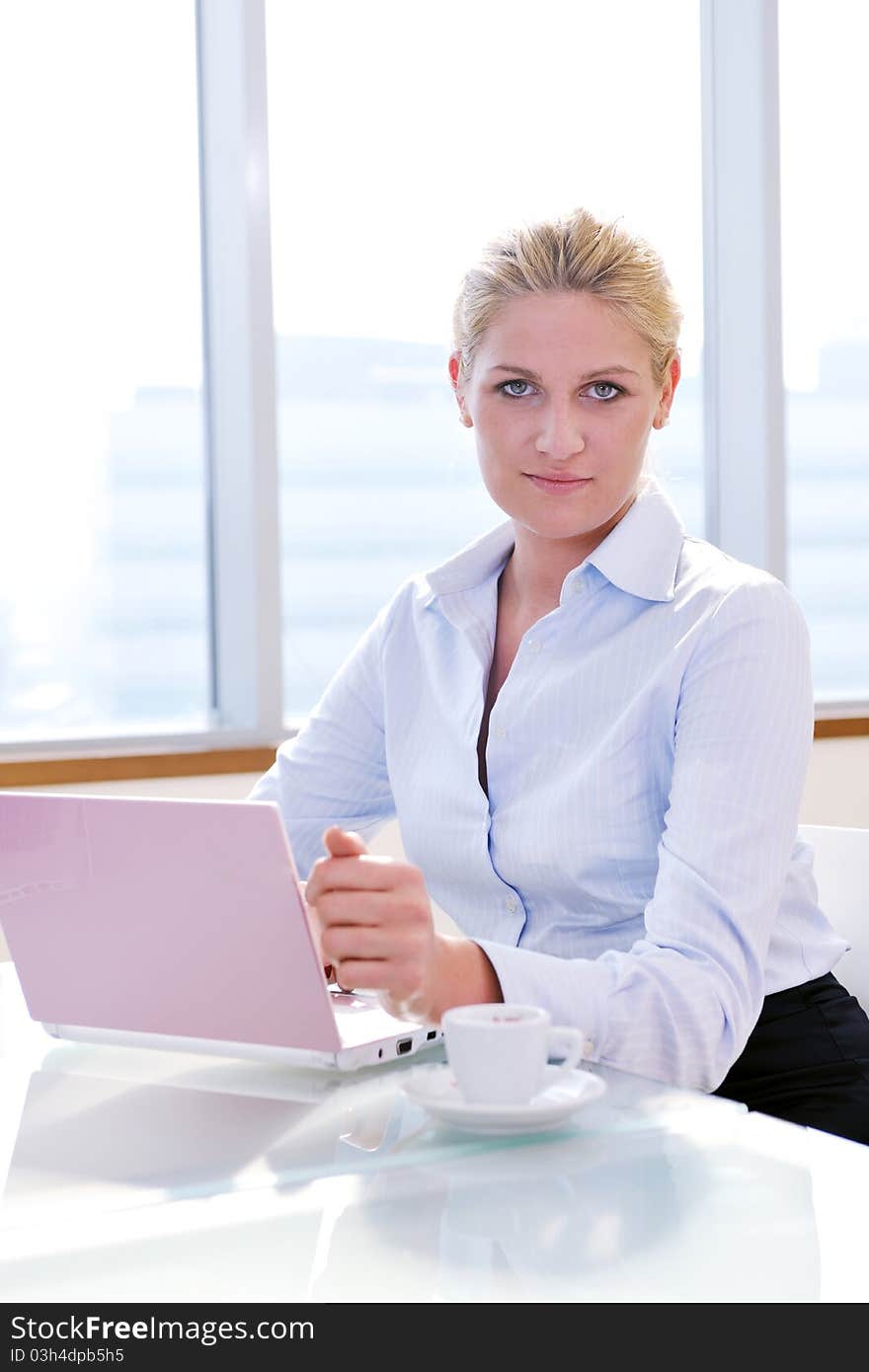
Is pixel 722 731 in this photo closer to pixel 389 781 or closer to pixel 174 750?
pixel 389 781

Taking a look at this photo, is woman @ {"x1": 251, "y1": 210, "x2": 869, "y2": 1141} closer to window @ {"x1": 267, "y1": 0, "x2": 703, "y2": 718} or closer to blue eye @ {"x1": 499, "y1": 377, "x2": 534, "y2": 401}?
blue eye @ {"x1": 499, "y1": 377, "x2": 534, "y2": 401}

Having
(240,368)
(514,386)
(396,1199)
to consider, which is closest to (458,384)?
(514,386)

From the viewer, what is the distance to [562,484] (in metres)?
1.44

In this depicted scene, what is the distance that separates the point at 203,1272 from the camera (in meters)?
0.70

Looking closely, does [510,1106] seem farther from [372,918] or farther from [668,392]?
[668,392]

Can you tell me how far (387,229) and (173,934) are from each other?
225 cm

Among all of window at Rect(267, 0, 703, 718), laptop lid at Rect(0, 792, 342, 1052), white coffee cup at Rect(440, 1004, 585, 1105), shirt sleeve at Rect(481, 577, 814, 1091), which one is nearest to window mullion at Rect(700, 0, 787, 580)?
window at Rect(267, 0, 703, 718)

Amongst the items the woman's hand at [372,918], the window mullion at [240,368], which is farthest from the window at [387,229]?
the woman's hand at [372,918]

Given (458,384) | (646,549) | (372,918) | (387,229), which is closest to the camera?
(372,918)

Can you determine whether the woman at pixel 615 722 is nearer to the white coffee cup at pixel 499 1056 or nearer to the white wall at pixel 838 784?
the white coffee cup at pixel 499 1056

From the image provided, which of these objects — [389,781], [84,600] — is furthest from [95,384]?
[389,781]

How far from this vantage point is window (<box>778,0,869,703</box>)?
3.37 m

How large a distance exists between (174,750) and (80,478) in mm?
Result: 508

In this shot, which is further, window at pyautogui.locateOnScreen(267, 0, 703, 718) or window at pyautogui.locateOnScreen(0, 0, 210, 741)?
window at pyautogui.locateOnScreen(267, 0, 703, 718)
